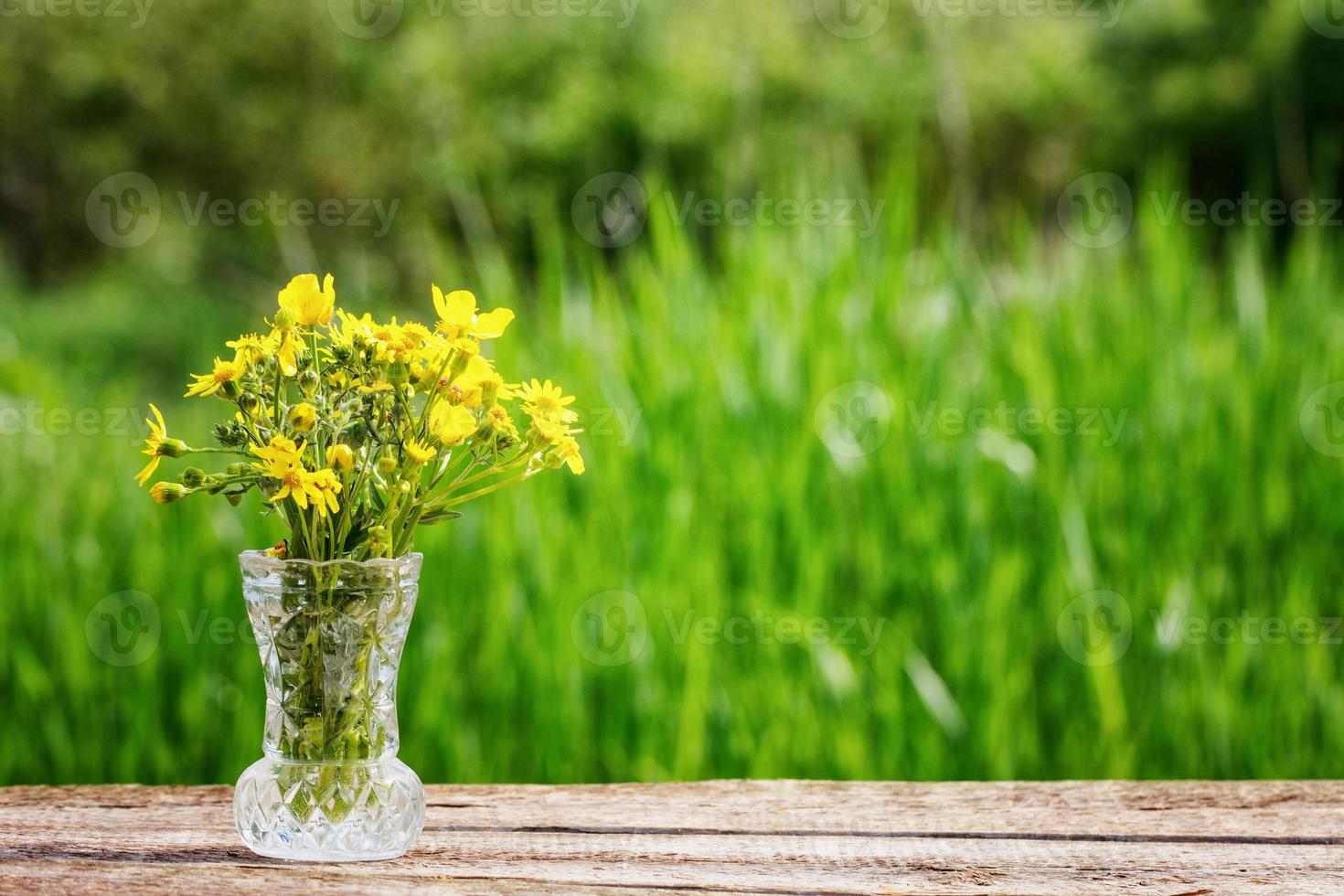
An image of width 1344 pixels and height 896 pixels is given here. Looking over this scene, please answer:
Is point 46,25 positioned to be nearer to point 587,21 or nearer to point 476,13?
point 476,13

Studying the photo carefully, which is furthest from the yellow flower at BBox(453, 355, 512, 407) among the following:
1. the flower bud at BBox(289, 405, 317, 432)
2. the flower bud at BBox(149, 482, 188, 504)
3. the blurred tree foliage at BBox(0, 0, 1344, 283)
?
the blurred tree foliage at BBox(0, 0, 1344, 283)

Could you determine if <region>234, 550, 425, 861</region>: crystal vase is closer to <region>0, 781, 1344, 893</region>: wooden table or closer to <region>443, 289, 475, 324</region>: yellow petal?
<region>0, 781, 1344, 893</region>: wooden table

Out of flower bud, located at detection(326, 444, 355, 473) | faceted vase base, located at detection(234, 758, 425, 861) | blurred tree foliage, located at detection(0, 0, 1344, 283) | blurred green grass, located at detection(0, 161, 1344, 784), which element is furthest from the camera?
blurred tree foliage, located at detection(0, 0, 1344, 283)

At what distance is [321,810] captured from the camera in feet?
3.18

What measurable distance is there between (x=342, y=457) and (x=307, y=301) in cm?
15

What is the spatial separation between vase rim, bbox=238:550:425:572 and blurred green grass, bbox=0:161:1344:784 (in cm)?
112

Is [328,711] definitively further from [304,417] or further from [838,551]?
[838,551]

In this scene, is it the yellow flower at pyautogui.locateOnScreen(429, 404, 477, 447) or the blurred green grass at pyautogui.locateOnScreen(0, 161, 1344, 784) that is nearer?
the yellow flower at pyautogui.locateOnScreen(429, 404, 477, 447)

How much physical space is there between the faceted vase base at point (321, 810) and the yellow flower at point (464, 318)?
352 mm

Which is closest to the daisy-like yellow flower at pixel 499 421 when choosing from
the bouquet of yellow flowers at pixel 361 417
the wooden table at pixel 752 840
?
the bouquet of yellow flowers at pixel 361 417

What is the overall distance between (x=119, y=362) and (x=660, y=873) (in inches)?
363

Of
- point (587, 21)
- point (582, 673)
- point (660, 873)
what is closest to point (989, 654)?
point (582, 673)

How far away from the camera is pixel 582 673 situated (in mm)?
2104

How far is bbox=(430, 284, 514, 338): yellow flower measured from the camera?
3.01 feet
